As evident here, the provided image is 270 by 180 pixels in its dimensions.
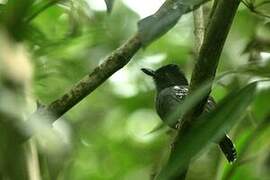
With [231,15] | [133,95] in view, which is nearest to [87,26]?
[133,95]

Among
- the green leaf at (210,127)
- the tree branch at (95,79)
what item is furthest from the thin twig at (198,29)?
the green leaf at (210,127)

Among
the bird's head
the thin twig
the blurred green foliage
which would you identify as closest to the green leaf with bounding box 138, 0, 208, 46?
the blurred green foliage

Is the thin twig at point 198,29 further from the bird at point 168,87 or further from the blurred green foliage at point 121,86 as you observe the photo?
the bird at point 168,87

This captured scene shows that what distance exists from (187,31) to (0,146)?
272 centimetres

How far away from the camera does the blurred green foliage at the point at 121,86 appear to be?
272 cm

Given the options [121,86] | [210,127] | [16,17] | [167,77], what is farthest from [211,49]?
[167,77]

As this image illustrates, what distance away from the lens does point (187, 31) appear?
3.98 meters

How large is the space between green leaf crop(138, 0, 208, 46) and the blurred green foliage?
2.82 ft

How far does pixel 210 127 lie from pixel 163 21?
0.93 ft

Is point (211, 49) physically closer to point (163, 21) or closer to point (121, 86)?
point (163, 21)

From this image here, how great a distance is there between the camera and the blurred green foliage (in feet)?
8.91

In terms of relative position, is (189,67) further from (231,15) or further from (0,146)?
(0,146)

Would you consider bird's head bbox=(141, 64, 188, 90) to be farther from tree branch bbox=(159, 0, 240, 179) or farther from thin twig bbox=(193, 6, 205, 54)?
tree branch bbox=(159, 0, 240, 179)

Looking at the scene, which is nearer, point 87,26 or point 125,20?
point 87,26
